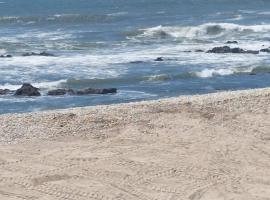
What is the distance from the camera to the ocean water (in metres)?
27.8

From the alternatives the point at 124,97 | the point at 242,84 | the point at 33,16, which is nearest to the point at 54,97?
the point at 124,97

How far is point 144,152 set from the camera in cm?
1521

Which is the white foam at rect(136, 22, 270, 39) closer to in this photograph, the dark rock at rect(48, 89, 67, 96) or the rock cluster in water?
the rock cluster in water

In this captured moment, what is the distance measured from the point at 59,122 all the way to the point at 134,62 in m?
16.0

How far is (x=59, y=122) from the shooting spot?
17.0 metres

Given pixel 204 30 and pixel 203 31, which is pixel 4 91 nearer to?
pixel 203 31

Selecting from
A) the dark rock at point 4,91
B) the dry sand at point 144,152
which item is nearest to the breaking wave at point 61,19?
the dark rock at point 4,91

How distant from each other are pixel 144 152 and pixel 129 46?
24.1 metres

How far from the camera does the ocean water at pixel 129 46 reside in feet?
91.2

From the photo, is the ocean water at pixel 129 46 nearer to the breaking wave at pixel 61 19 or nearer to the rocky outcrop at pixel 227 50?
the breaking wave at pixel 61 19

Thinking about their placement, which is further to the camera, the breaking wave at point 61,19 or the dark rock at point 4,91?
the breaking wave at point 61,19

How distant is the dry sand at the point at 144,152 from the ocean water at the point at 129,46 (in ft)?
23.4

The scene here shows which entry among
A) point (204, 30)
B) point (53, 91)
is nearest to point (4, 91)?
point (53, 91)

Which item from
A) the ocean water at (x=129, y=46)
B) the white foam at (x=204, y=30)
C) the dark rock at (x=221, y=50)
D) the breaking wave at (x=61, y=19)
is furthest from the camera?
the breaking wave at (x=61, y=19)
